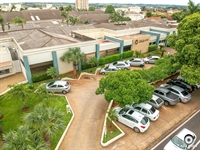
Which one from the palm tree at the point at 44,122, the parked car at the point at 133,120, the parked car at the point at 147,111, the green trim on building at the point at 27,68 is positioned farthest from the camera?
the green trim on building at the point at 27,68

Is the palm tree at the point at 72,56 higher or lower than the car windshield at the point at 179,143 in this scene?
higher

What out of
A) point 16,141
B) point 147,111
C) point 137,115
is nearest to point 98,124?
point 137,115

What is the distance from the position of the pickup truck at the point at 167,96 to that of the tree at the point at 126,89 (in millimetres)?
4652

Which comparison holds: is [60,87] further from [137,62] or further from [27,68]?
[137,62]

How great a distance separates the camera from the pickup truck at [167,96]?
738 inches

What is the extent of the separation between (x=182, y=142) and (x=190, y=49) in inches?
438

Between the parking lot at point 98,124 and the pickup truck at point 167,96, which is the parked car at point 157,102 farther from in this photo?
the pickup truck at point 167,96

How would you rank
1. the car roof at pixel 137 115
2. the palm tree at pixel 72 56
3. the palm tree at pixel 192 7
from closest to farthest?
the car roof at pixel 137 115, the palm tree at pixel 72 56, the palm tree at pixel 192 7

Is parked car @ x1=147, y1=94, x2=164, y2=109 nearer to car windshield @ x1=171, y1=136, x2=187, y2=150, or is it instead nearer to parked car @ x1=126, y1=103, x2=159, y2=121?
parked car @ x1=126, y1=103, x2=159, y2=121

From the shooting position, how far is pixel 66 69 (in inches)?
1094

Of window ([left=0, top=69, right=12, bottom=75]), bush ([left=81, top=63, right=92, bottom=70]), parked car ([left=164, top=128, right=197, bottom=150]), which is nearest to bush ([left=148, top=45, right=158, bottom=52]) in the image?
bush ([left=81, top=63, right=92, bottom=70])

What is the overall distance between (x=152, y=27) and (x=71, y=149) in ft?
150

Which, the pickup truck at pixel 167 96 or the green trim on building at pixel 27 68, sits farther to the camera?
the green trim on building at pixel 27 68

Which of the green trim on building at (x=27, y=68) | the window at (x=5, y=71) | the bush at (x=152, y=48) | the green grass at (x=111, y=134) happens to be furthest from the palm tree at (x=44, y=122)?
the bush at (x=152, y=48)
